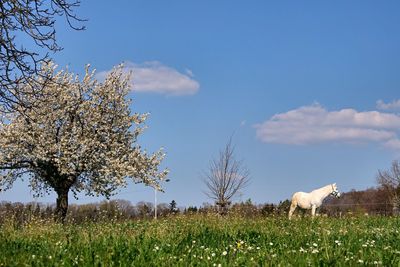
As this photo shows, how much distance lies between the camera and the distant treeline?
65.7 ft

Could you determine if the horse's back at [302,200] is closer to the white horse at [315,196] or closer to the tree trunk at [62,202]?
the white horse at [315,196]

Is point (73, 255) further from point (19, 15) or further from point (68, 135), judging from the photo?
point (68, 135)

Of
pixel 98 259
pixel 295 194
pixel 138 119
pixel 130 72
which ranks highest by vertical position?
pixel 130 72

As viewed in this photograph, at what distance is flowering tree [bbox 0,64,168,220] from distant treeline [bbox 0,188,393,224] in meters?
1.82

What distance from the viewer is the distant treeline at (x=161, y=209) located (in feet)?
65.7

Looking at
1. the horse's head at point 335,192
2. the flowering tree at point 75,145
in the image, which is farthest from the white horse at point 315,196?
the flowering tree at point 75,145

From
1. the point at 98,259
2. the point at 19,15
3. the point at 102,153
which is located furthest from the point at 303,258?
the point at 102,153

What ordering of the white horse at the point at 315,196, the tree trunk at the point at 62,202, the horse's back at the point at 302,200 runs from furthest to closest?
the tree trunk at the point at 62,202, the horse's back at the point at 302,200, the white horse at the point at 315,196

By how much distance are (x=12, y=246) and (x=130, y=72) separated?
2378cm

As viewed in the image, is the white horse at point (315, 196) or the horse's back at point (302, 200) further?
the horse's back at point (302, 200)

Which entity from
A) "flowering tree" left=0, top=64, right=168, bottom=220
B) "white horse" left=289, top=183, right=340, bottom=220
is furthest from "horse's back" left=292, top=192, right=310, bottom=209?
"flowering tree" left=0, top=64, right=168, bottom=220

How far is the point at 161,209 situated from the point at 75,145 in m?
9.53

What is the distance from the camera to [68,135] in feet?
92.4

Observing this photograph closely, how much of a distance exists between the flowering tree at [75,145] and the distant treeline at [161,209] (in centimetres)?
182
